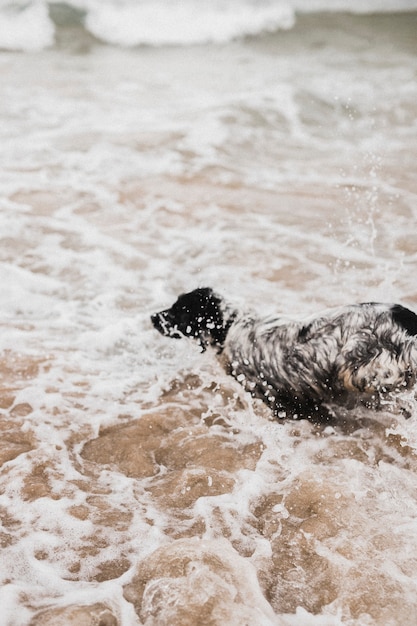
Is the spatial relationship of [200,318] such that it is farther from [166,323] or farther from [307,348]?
[307,348]

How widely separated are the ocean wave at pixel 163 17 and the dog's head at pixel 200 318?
15094 millimetres

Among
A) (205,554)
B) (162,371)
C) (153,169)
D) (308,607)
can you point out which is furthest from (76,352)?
(153,169)

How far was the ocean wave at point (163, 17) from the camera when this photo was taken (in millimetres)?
17719

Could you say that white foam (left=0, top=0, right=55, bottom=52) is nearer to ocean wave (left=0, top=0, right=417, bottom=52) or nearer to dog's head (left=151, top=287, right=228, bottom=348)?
ocean wave (left=0, top=0, right=417, bottom=52)

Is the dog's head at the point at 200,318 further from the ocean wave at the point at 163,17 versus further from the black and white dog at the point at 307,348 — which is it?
the ocean wave at the point at 163,17

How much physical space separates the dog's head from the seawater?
10.8 inches

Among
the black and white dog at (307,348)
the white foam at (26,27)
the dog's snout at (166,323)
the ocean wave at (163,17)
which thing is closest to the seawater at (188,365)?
the black and white dog at (307,348)

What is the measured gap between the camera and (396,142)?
9234 mm

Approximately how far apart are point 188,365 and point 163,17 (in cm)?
1764

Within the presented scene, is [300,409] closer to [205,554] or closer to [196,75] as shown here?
[205,554]

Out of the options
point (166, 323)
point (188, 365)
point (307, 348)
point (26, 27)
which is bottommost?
point (188, 365)

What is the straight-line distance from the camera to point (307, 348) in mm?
3865

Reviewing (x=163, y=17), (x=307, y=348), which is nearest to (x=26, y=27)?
(x=163, y=17)

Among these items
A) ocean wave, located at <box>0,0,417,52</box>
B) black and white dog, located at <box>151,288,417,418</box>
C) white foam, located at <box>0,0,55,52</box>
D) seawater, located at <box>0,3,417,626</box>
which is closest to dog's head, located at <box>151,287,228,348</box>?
black and white dog, located at <box>151,288,417,418</box>
